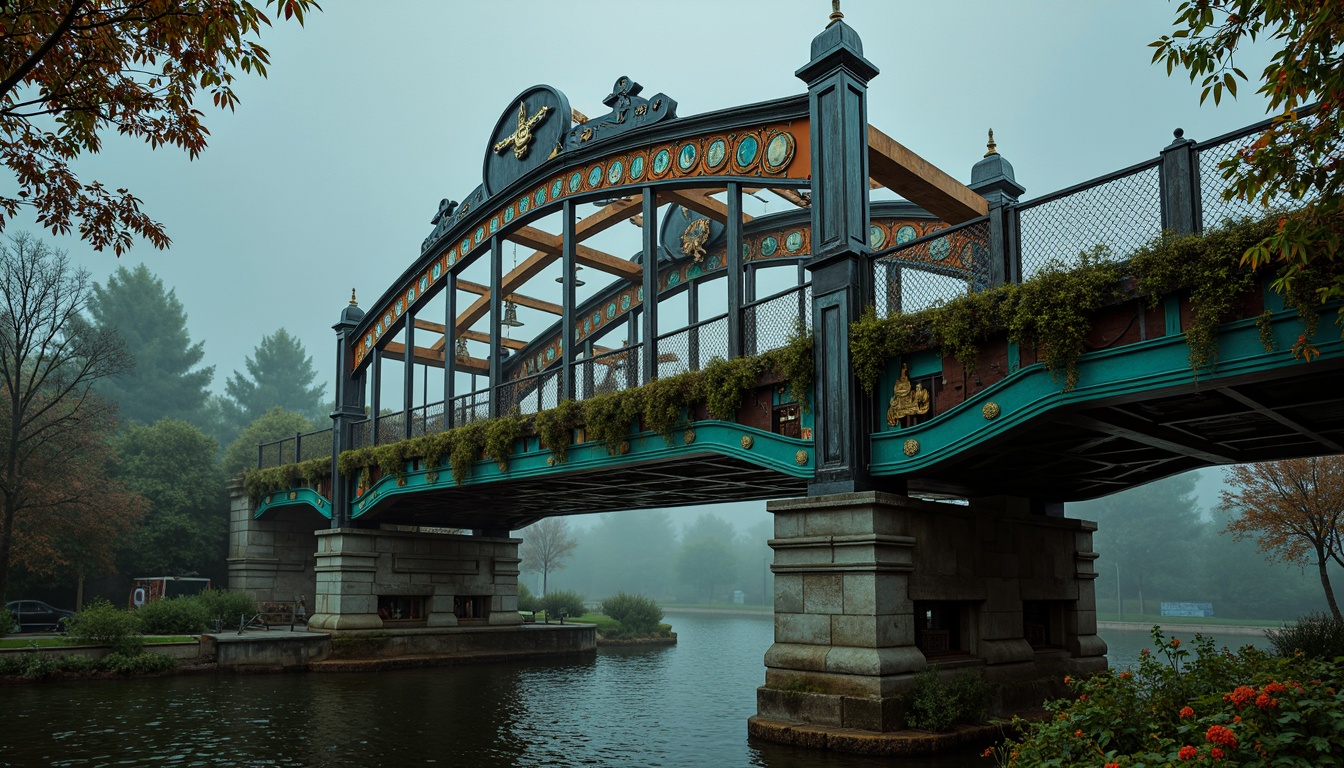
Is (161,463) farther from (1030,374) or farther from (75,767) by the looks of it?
(1030,374)

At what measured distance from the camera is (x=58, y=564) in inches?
1435

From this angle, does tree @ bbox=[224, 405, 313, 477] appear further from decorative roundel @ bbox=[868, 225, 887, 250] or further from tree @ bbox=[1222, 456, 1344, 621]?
tree @ bbox=[1222, 456, 1344, 621]

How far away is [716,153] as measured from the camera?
770 inches

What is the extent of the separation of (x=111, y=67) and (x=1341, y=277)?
1151 centimetres

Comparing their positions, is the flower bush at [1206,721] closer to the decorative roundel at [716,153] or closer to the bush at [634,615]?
the decorative roundel at [716,153]

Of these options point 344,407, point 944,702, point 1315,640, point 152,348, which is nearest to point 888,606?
point 944,702

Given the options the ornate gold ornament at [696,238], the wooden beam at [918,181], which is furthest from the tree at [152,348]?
the wooden beam at [918,181]

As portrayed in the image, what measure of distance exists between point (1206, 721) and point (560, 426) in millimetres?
15520

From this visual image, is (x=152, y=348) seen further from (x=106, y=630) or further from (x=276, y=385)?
(x=106, y=630)

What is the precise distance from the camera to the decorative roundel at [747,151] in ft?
61.2

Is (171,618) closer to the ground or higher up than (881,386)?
closer to the ground

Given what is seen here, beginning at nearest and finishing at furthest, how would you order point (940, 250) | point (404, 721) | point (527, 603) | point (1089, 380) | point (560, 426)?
point (1089, 380) → point (404, 721) → point (560, 426) → point (940, 250) → point (527, 603)

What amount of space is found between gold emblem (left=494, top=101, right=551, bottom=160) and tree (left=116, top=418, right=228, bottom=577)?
23834 millimetres

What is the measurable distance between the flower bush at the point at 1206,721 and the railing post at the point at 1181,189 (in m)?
5.25
